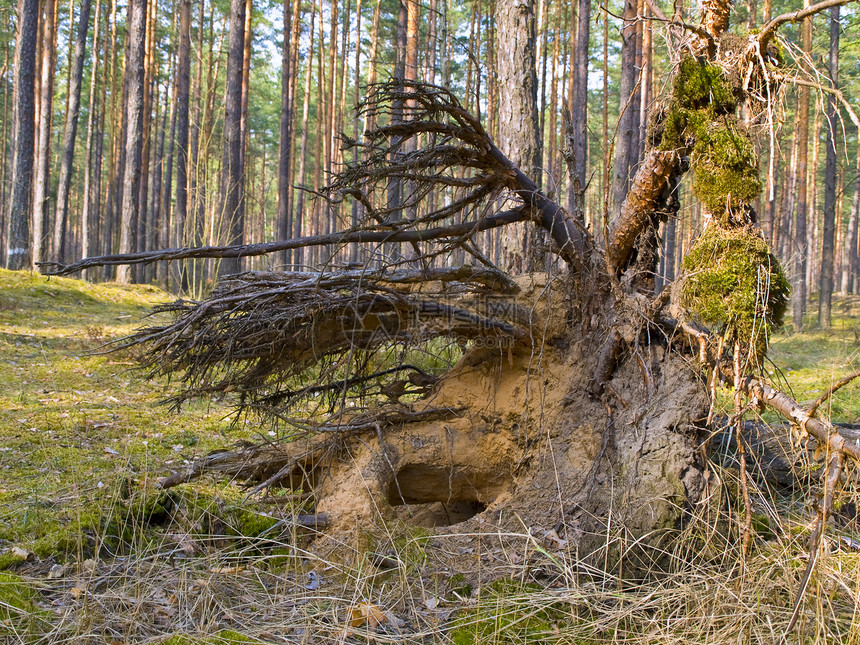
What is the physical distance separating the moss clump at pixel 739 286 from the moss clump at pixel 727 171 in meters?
0.14

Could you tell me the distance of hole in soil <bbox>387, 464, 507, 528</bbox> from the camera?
4320 mm

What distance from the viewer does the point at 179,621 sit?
8.89 feet

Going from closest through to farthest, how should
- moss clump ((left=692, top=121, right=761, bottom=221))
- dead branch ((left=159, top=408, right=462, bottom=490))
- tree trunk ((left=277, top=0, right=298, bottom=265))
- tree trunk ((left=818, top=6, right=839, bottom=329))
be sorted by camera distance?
moss clump ((left=692, top=121, right=761, bottom=221))
dead branch ((left=159, top=408, right=462, bottom=490))
tree trunk ((left=818, top=6, right=839, bottom=329))
tree trunk ((left=277, top=0, right=298, bottom=265))

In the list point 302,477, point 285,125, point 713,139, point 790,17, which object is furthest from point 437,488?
point 285,125

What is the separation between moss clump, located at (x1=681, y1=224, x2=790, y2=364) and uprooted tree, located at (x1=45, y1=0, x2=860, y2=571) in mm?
12

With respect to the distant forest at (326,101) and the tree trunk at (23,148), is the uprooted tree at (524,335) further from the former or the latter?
the tree trunk at (23,148)

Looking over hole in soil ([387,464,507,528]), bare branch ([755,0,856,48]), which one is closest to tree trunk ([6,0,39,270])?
hole in soil ([387,464,507,528])

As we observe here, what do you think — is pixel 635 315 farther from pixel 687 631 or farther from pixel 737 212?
pixel 687 631

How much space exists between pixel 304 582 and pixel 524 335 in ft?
6.94

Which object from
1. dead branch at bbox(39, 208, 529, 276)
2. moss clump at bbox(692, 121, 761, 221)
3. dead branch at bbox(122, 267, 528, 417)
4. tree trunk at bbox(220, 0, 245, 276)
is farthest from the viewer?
tree trunk at bbox(220, 0, 245, 276)

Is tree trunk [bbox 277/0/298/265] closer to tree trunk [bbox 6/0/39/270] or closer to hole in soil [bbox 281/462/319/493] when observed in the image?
tree trunk [bbox 6/0/39/270]

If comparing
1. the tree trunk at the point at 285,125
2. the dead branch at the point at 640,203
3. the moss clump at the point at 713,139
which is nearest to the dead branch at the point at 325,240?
the dead branch at the point at 640,203

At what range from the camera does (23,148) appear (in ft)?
45.8

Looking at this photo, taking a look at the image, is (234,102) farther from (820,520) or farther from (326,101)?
(326,101)
